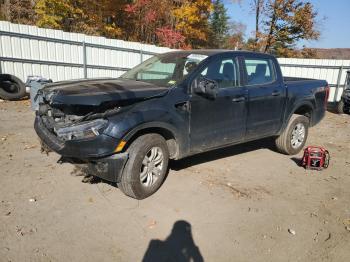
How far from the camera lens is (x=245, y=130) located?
515 centimetres

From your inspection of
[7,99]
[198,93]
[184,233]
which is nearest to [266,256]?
[184,233]

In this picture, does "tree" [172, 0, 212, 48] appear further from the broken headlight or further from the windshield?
the broken headlight

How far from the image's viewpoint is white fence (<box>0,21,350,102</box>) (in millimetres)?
10909

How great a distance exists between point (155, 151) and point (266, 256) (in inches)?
69.6

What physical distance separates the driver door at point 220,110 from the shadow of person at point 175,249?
4.84 feet

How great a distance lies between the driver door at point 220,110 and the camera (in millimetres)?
4410

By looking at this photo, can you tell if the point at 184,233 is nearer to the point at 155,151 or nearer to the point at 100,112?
the point at 155,151

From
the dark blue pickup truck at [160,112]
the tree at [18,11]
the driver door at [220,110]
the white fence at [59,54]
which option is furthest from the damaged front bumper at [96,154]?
the tree at [18,11]

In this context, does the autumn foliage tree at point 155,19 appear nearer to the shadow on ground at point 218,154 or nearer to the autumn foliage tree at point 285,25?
the autumn foliage tree at point 285,25

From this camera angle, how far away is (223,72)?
15.7 feet

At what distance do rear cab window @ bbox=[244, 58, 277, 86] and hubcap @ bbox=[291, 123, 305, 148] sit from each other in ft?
3.95

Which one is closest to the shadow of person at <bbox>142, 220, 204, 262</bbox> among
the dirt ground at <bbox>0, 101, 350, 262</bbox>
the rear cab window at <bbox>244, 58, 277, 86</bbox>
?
the dirt ground at <bbox>0, 101, 350, 262</bbox>

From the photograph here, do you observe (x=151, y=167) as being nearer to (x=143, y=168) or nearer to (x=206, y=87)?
(x=143, y=168)

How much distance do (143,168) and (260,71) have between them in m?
2.88
